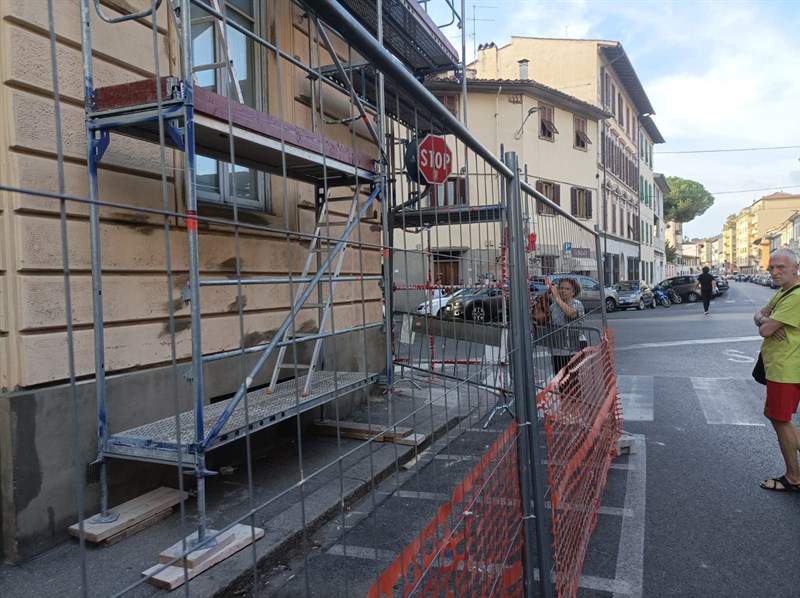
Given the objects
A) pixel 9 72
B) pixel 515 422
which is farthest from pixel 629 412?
pixel 9 72

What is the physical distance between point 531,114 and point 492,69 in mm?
7949

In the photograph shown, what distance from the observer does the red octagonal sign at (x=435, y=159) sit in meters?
2.43

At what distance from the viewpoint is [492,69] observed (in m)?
31.0

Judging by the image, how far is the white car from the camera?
2.44 meters

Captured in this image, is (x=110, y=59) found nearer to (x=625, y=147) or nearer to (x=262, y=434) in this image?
(x=262, y=434)

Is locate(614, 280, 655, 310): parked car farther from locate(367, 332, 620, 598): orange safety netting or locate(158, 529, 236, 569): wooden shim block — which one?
locate(158, 529, 236, 569): wooden shim block

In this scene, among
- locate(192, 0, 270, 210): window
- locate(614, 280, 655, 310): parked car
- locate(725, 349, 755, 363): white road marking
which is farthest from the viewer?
locate(614, 280, 655, 310): parked car

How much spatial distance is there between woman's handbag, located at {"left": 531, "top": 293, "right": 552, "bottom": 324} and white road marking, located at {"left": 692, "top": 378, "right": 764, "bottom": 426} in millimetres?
3791

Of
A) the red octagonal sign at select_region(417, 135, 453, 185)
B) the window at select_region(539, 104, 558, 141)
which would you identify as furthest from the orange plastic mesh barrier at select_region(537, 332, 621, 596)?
the window at select_region(539, 104, 558, 141)

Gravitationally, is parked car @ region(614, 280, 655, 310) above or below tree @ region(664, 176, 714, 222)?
below

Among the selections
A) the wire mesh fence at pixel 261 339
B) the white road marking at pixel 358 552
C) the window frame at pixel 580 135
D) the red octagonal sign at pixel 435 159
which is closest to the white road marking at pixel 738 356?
the wire mesh fence at pixel 261 339

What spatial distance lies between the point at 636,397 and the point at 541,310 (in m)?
4.88

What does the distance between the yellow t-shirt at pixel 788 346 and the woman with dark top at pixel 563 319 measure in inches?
54.7

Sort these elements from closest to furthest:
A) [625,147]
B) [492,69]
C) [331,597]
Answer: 1. [331,597]
2. [492,69]
3. [625,147]
